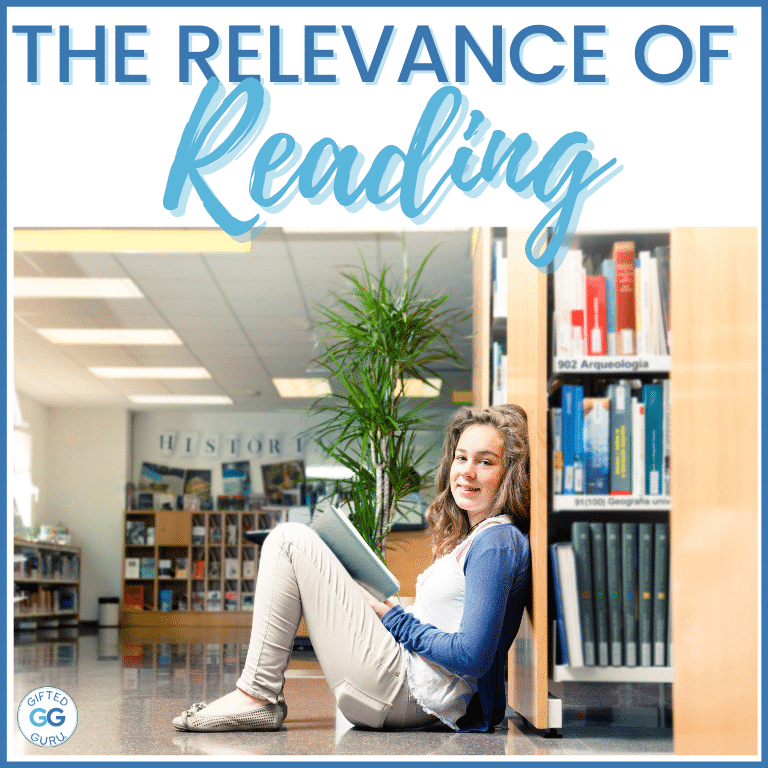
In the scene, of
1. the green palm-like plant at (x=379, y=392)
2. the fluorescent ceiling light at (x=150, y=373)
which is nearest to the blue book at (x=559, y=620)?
the green palm-like plant at (x=379, y=392)

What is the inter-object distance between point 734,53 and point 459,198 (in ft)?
2.10

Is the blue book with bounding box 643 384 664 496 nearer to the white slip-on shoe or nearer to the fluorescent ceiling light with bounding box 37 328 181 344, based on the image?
the white slip-on shoe

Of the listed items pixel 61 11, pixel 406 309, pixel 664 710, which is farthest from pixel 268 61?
pixel 664 710

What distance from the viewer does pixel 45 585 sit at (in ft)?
35.8

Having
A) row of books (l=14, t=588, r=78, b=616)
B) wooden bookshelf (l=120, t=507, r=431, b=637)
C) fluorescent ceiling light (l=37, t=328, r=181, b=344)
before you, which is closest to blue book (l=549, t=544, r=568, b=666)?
fluorescent ceiling light (l=37, t=328, r=181, b=344)

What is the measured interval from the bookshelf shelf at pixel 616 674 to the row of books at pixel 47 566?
8.11m

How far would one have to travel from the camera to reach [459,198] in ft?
6.59

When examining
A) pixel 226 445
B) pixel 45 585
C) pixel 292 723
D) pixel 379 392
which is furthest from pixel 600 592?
pixel 226 445

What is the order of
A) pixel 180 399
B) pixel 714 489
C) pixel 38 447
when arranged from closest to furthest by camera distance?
pixel 714 489 → pixel 180 399 → pixel 38 447

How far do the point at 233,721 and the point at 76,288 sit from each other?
5346 mm

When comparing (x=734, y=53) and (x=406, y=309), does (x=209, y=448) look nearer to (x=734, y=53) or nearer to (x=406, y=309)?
(x=406, y=309)

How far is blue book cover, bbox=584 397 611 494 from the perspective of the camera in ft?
6.95

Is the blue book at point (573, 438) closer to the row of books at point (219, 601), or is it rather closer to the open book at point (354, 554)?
the open book at point (354, 554)

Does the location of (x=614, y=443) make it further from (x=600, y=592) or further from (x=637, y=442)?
(x=600, y=592)
